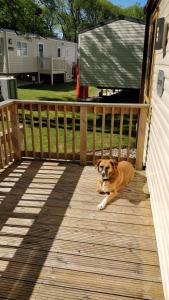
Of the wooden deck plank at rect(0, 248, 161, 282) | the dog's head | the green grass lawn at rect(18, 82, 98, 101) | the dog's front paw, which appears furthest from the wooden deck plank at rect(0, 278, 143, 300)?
the green grass lawn at rect(18, 82, 98, 101)

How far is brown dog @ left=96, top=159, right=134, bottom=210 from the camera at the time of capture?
3414 mm

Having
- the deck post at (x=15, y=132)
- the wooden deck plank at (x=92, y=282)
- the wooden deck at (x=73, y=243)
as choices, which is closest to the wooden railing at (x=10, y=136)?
the deck post at (x=15, y=132)

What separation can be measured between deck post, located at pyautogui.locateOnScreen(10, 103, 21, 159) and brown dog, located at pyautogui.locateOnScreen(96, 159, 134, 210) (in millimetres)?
1804

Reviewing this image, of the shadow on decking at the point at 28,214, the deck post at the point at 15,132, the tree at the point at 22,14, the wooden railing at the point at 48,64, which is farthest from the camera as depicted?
the wooden railing at the point at 48,64

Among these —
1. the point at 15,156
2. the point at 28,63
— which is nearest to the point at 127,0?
the point at 28,63

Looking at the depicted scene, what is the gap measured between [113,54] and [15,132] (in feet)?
33.1

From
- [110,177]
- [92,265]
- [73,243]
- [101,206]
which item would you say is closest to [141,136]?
[110,177]

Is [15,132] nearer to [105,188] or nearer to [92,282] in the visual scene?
[105,188]

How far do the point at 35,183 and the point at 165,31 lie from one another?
2654 millimetres

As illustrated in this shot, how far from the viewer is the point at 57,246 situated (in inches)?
108

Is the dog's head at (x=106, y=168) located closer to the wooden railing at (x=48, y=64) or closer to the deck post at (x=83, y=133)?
the deck post at (x=83, y=133)

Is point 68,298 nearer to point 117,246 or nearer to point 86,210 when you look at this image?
point 117,246

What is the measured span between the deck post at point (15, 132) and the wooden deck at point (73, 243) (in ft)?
2.55

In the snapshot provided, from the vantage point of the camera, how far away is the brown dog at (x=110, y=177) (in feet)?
11.2
